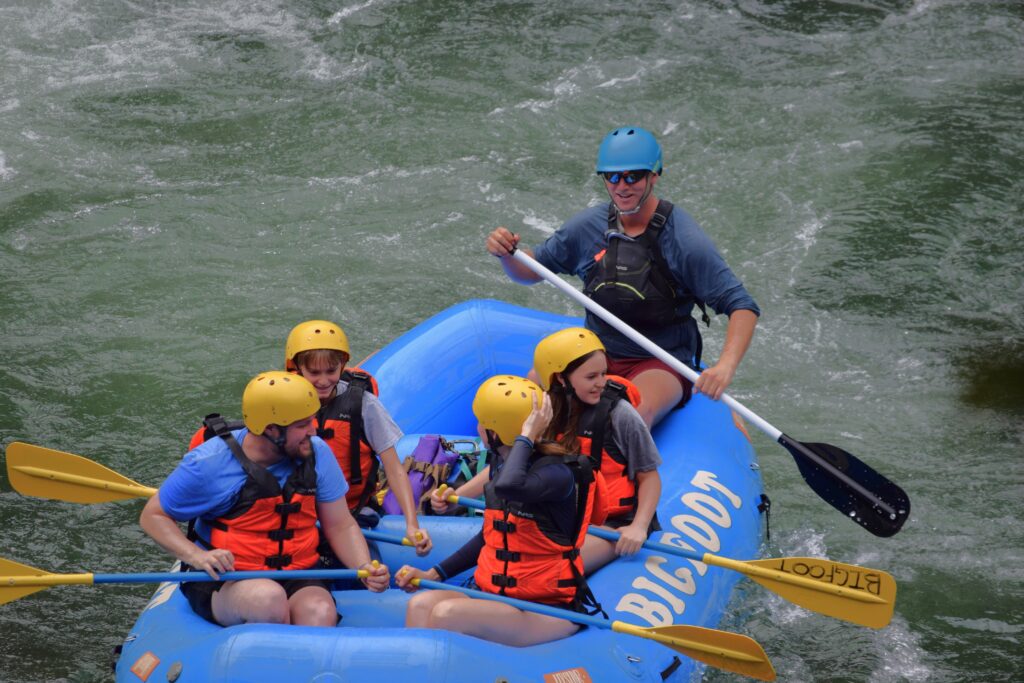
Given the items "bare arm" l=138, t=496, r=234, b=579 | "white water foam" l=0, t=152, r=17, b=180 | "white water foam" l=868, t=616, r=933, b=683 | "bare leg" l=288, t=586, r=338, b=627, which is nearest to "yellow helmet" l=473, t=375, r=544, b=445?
Answer: "bare leg" l=288, t=586, r=338, b=627

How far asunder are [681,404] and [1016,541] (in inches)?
70.2

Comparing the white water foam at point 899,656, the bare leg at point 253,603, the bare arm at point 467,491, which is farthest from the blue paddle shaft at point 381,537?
the white water foam at point 899,656

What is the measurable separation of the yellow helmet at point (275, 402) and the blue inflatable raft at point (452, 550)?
565 millimetres

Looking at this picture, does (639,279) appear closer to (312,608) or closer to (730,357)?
(730,357)

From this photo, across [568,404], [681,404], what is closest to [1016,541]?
[681,404]

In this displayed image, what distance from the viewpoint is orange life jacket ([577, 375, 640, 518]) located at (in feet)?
13.5

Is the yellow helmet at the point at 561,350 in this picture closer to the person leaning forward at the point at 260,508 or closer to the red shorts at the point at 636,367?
the person leaning forward at the point at 260,508

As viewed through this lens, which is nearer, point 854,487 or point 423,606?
point 423,606

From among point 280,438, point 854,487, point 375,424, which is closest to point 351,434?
point 375,424

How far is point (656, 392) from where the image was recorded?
4.84 meters

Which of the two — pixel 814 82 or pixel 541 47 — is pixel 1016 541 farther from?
pixel 541 47

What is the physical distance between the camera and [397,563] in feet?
14.0

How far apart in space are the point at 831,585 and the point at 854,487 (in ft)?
1.96

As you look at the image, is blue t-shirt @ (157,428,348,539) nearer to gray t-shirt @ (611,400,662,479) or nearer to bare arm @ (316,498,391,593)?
bare arm @ (316,498,391,593)
